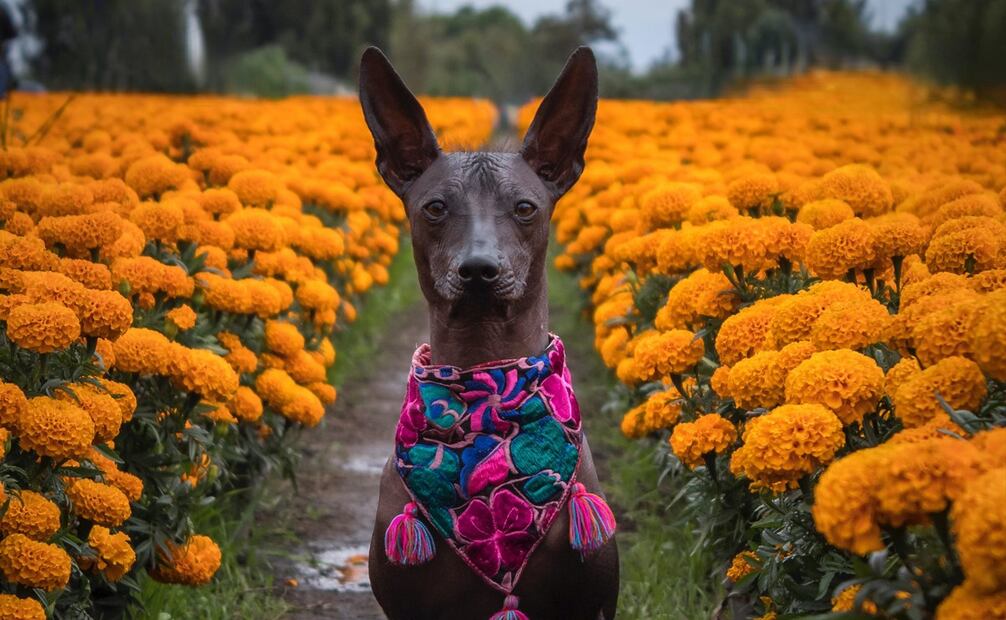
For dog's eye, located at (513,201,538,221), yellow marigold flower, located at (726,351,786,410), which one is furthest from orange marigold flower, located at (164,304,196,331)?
yellow marigold flower, located at (726,351,786,410)

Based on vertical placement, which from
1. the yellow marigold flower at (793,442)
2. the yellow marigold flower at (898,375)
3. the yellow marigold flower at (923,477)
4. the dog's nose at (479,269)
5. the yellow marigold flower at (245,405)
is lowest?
the yellow marigold flower at (245,405)

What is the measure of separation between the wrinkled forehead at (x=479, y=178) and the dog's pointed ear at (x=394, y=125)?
0.10 meters

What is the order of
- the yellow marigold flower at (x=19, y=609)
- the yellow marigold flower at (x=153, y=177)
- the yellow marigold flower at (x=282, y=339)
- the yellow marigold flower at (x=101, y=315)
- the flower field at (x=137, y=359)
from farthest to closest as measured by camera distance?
the yellow marigold flower at (x=153, y=177), the yellow marigold flower at (x=282, y=339), the yellow marigold flower at (x=101, y=315), the flower field at (x=137, y=359), the yellow marigold flower at (x=19, y=609)

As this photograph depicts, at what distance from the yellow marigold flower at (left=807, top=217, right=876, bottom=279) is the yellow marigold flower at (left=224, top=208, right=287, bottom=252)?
2904 millimetres

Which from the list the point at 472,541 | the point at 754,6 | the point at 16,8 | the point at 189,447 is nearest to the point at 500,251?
the point at 472,541

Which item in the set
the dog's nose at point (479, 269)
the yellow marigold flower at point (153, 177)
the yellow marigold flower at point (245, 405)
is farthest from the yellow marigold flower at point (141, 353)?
the yellow marigold flower at point (153, 177)

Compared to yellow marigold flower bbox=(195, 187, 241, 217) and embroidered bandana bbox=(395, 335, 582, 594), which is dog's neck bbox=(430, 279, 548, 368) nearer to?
embroidered bandana bbox=(395, 335, 582, 594)

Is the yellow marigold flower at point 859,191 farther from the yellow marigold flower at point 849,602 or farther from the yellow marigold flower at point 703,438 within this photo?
the yellow marigold flower at point 849,602

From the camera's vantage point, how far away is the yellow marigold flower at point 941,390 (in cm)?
242

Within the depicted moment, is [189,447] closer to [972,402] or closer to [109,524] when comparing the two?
[109,524]

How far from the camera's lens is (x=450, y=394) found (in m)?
3.43

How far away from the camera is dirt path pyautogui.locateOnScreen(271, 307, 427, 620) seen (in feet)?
17.2

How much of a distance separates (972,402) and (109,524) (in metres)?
2.42

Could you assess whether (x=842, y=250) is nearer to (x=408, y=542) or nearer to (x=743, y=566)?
(x=743, y=566)
